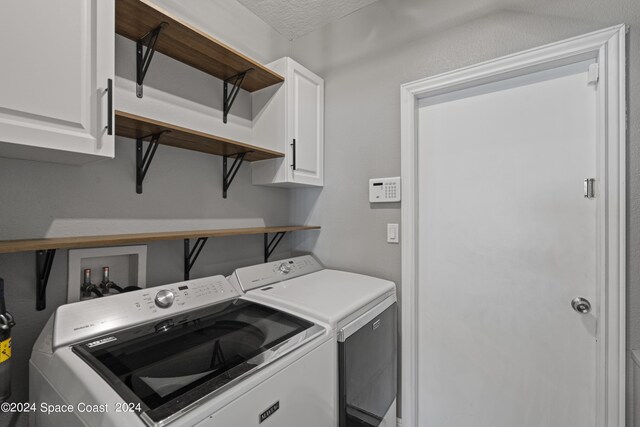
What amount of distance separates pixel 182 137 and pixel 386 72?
1.32 meters

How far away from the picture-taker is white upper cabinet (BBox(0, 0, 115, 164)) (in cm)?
82

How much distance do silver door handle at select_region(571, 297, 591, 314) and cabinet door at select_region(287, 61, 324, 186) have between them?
1.55m

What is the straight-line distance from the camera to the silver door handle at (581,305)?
132cm

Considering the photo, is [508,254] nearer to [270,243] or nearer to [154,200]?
[270,243]

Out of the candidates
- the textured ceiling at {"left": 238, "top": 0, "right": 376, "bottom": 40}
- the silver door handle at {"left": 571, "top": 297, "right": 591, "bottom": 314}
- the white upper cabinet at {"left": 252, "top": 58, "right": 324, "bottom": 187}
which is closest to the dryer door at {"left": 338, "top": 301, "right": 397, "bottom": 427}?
the silver door handle at {"left": 571, "top": 297, "right": 591, "bottom": 314}

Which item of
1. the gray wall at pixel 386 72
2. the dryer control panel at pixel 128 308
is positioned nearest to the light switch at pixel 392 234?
the gray wall at pixel 386 72

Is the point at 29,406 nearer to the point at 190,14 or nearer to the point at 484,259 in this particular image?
the point at 190,14

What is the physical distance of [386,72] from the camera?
1853 mm

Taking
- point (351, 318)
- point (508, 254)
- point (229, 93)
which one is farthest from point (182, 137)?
point (508, 254)

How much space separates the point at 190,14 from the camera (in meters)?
1.59

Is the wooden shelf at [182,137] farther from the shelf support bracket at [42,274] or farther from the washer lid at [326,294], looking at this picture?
the washer lid at [326,294]

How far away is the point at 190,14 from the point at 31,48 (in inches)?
38.5

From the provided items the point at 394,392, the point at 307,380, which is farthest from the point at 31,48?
the point at 394,392

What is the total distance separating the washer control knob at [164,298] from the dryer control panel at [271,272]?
13.8 inches
